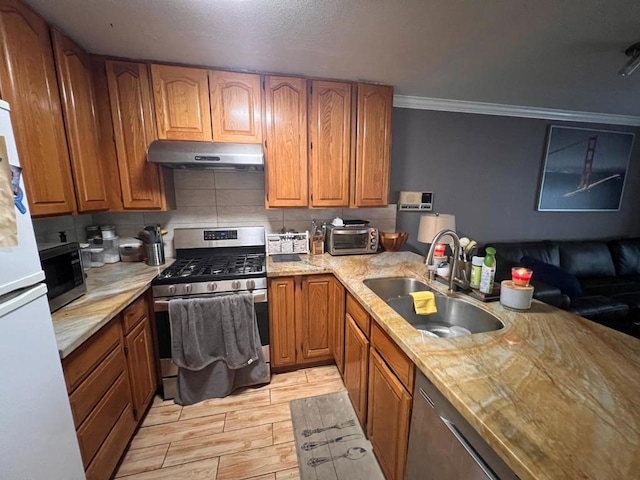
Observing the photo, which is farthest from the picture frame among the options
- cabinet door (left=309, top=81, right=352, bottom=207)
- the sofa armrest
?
cabinet door (left=309, top=81, right=352, bottom=207)

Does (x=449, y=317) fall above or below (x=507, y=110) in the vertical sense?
below

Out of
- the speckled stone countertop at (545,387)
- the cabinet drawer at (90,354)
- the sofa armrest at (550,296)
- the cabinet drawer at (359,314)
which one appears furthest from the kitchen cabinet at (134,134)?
the sofa armrest at (550,296)

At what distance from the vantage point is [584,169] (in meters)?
2.94

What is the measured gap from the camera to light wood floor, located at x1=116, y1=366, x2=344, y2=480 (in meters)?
1.33

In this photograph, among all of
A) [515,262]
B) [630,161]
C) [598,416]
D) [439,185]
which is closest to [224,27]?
[598,416]

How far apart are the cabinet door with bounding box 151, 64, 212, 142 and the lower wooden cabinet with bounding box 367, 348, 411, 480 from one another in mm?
1914

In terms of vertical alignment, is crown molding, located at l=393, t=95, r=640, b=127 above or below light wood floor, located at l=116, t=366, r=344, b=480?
above

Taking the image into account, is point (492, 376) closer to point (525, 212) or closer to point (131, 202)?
point (131, 202)

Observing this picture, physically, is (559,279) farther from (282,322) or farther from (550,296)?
(282,322)

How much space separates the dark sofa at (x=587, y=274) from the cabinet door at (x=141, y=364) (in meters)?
2.80

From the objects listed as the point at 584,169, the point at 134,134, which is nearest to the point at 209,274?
the point at 134,134

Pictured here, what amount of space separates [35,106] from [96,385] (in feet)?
4.55

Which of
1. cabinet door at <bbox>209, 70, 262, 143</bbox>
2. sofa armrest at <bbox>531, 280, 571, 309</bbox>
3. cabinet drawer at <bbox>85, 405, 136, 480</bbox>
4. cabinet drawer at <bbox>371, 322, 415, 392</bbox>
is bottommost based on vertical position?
cabinet drawer at <bbox>85, 405, 136, 480</bbox>

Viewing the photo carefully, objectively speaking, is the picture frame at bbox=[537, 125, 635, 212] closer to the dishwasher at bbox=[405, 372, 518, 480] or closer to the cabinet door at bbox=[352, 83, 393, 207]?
the cabinet door at bbox=[352, 83, 393, 207]
